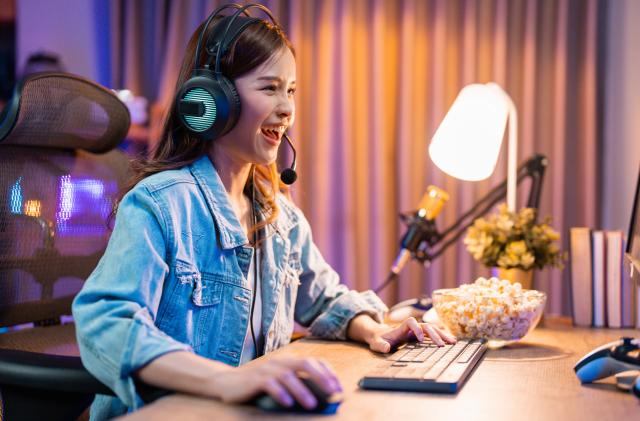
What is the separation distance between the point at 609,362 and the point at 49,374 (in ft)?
2.47

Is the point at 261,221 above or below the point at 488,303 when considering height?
above

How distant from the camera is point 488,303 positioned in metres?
1.23

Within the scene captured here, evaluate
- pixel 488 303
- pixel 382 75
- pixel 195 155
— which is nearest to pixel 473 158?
pixel 488 303

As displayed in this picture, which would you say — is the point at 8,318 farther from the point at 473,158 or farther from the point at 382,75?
the point at 382,75

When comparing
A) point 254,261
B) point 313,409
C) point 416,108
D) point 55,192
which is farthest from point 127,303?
point 416,108

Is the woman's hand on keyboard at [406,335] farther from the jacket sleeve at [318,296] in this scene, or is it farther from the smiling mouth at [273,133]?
the smiling mouth at [273,133]

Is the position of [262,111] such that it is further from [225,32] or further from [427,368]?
[427,368]

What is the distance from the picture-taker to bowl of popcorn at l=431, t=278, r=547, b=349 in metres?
1.22

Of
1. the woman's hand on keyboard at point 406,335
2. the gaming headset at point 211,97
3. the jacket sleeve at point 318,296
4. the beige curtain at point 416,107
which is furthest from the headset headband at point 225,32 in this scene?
the beige curtain at point 416,107

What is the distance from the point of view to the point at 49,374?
1.03m

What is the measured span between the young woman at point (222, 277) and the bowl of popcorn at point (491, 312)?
0.07 meters

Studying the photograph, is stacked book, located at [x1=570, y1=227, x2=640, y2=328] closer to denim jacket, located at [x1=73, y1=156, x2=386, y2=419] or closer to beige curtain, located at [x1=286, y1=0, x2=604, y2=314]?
denim jacket, located at [x1=73, y1=156, x2=386, y2=419]

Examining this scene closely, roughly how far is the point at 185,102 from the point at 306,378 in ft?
1.80

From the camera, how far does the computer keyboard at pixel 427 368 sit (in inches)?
34.5
